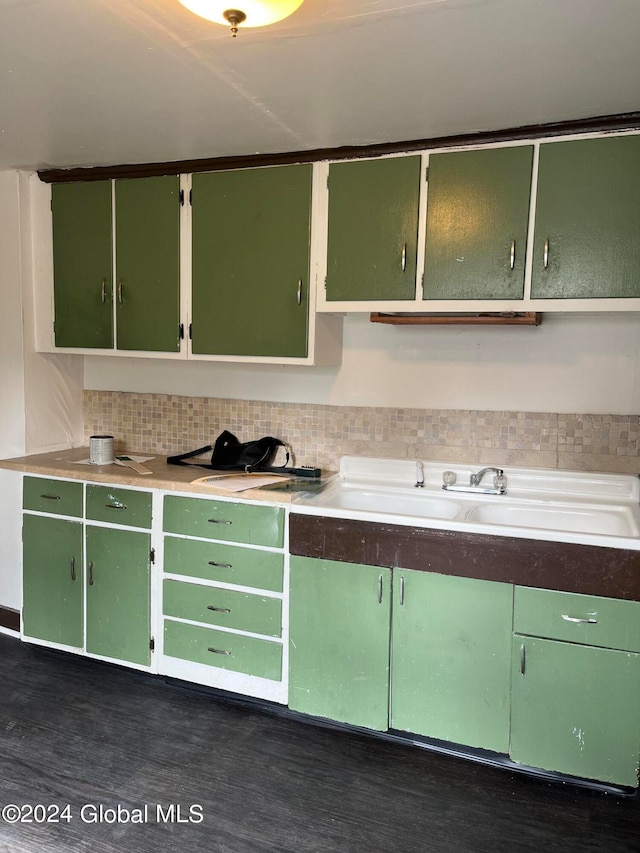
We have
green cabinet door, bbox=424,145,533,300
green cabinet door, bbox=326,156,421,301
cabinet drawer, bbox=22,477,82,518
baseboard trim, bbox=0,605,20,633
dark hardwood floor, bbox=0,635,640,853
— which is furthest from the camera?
baseboard trim, bbox=0,605,20,633

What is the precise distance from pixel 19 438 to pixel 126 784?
175cm

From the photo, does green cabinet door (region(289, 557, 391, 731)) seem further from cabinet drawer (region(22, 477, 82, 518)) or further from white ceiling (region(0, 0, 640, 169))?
white ceiling (region(0, 0, 640, 169))

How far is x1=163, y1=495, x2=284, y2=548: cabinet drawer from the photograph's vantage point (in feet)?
8.13

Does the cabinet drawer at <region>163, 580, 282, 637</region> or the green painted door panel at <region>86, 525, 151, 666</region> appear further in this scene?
the green painted door panel at <region>86, 525, 151, 666</region>

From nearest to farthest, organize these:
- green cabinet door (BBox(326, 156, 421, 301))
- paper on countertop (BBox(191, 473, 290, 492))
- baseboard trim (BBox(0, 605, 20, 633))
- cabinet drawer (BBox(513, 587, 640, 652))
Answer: cabinet drawer (BBox(513, 587, 640, 652)) → green cabinet door (BBox(326, 156, 421, 301)) → paper on countertop (BBox(191, 473, 290, 492)) → baseboard trim (BBox(0, 605, 20, 633))

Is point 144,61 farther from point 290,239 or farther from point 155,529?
point 155,529

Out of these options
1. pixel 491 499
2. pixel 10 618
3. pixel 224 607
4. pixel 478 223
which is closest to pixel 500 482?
pixel 491 499

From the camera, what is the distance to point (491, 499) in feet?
8.43

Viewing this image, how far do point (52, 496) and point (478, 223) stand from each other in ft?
7.11

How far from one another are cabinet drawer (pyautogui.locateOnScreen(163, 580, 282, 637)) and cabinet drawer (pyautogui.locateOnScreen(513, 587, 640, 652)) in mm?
925

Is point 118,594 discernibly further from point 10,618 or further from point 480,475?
point 480,475

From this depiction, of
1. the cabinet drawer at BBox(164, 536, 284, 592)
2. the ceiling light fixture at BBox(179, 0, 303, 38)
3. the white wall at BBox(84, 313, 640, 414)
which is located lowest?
the cabinet drawer at BBox(164, 536, 284, 592)

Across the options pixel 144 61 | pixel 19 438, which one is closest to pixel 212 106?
pixel 144 61

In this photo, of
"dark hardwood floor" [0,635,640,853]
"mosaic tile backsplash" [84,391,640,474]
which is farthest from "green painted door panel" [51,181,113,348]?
"dark hardwood floor" [0,635,640,853]
